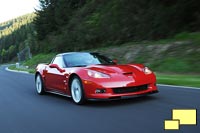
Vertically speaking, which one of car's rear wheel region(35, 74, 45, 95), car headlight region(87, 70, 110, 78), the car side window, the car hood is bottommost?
car's rear wheel region(35, 74, 45, 95)

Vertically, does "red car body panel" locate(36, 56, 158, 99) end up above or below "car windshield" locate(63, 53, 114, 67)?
below

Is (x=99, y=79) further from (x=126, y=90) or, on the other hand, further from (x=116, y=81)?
(x=126, y=90)

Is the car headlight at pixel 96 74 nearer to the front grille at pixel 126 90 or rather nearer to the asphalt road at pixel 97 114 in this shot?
the front grille at pixel 126 90

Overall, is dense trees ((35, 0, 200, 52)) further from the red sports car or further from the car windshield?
the red sports car

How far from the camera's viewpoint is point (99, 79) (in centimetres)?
859

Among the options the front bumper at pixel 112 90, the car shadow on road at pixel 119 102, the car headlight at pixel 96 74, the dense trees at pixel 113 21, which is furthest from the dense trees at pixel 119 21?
the car headlight at pixel 96 74

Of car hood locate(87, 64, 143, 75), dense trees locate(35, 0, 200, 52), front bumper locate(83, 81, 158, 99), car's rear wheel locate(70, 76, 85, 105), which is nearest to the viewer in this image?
front bumper locate(83, 81, 158, 99)

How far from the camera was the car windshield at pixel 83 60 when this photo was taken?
9864 mm

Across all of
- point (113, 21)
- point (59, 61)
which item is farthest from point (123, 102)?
point (113, 21)

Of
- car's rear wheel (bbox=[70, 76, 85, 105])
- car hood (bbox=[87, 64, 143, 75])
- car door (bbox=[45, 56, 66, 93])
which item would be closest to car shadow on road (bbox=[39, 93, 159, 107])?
car's rear wheel (bbox=[70, 76, 85, 105])

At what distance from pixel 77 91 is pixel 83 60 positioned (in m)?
1.09

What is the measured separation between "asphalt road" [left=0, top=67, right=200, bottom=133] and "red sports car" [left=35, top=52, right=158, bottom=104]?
10.3 inches

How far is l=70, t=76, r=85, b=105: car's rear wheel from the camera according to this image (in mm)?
8930

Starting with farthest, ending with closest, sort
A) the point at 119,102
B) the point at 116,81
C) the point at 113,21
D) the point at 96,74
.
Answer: the point at 113,21, the point at 119,102, the point at 96,74, the point at 116,81
